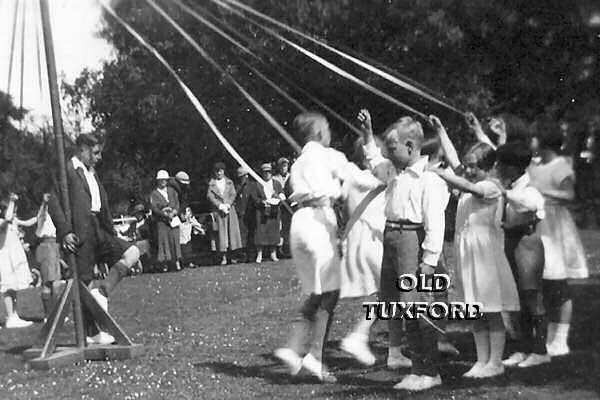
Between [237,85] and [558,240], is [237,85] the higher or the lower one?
the higher one

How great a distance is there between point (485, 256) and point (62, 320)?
10.0 feet

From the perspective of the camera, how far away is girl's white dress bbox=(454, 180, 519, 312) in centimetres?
489

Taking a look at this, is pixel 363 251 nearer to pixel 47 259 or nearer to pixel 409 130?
pixel 409 130

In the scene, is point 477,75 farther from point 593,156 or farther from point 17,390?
point 17,390

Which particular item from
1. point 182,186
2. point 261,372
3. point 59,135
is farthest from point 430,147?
point 182,186

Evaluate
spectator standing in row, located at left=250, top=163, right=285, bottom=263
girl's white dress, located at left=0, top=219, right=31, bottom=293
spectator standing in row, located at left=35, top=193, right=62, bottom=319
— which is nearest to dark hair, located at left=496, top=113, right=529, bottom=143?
spectator standing in row, located at left=250, top=163, right=285, bottom=263

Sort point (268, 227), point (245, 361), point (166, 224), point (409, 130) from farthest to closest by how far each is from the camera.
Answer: point (166, 224) → point (268, 227) → point (245, 361) → point (409, 130)

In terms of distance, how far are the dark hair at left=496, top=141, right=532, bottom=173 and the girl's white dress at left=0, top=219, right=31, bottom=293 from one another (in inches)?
232

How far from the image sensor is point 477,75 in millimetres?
4676

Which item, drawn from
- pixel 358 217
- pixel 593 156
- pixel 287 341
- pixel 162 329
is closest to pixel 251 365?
pixel 287 341

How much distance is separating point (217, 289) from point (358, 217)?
2785 mm

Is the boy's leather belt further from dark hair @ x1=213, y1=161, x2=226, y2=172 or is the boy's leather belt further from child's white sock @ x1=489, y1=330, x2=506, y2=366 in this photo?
dark hair @ x1=213, y1=161, x2=226, y2=172

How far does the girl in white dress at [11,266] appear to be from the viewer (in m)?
9.29

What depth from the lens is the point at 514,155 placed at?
483 cm
